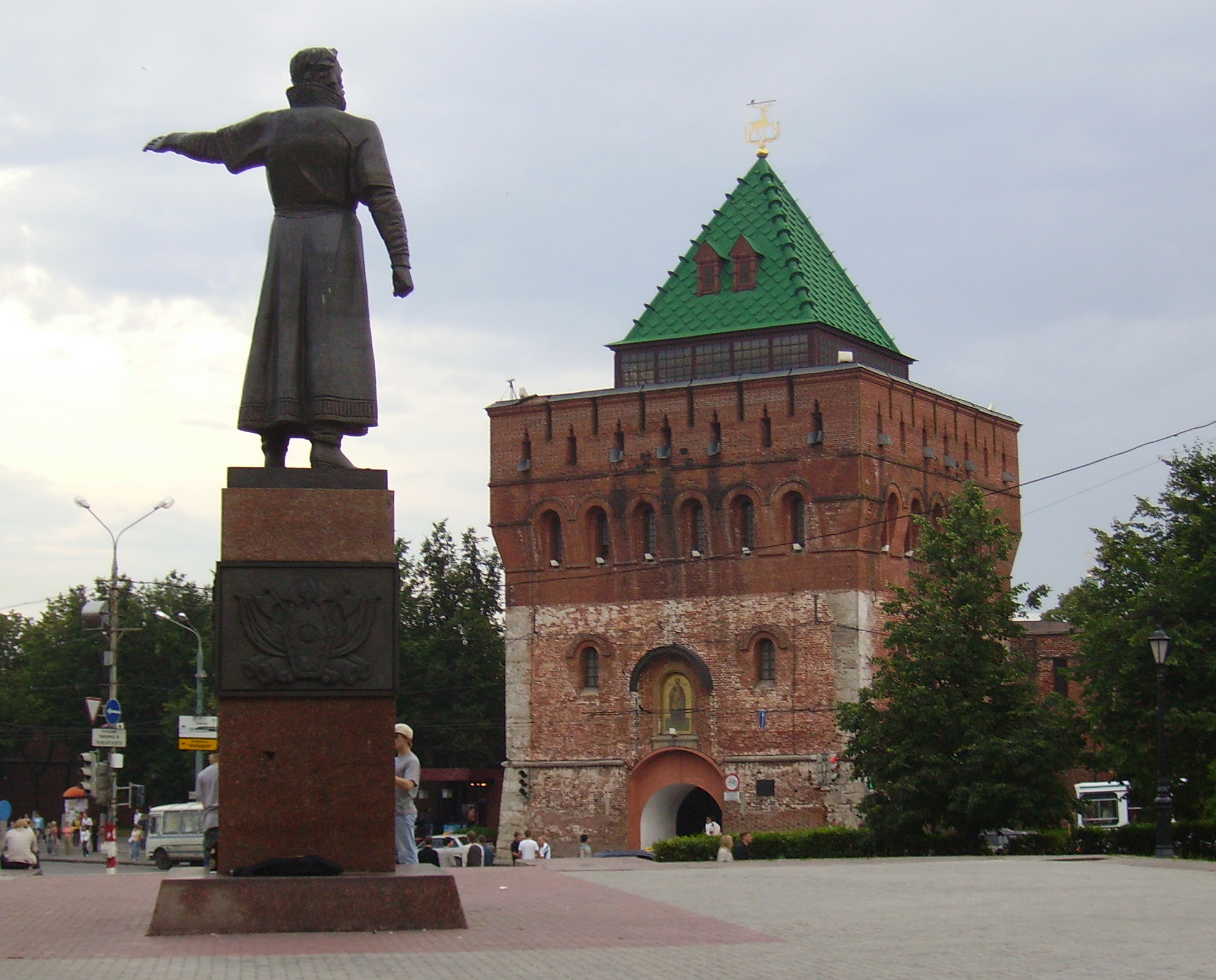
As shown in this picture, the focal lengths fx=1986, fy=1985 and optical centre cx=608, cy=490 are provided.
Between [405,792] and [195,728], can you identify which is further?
[195,728]

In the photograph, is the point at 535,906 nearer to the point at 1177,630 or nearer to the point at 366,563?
the point at 366,563

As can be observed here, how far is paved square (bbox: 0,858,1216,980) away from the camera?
1102 cm

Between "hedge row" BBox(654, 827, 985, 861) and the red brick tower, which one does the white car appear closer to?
"hedge row" BBox(654, 827, 985, 861)

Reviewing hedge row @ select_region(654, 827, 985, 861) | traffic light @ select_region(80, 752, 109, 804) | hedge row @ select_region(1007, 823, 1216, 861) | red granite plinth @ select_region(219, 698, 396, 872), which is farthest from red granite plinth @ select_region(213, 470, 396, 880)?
traffic light @ select_region(80, 752, 109, 804)

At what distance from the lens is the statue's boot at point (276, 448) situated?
45.1ft

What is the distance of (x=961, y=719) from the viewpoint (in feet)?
132

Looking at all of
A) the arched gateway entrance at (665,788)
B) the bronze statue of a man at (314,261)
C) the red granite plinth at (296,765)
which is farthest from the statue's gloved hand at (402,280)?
the arched gateway entrance at (665,788)

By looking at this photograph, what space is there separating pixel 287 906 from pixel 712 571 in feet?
136

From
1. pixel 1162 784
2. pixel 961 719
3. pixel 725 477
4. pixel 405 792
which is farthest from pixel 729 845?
pixel 405 792

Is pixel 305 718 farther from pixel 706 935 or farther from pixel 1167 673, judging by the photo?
pixel 1167 673

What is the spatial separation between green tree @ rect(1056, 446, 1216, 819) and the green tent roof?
1951 centimetres

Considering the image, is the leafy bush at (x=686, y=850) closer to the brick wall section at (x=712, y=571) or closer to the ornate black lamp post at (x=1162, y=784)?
the brick wall section at (x=712, y=571)

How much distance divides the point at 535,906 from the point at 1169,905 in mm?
4933

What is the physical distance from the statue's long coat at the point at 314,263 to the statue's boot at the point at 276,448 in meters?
0.08
